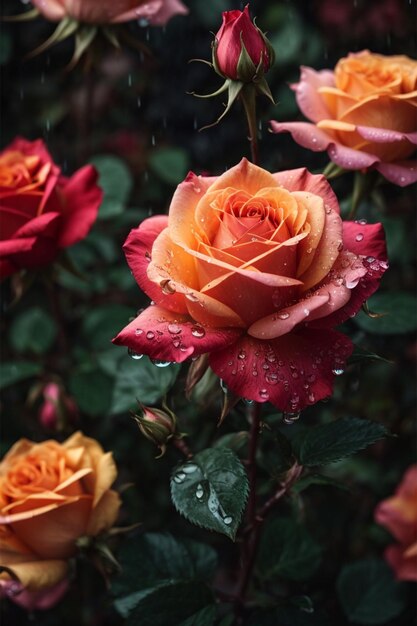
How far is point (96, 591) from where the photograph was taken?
1.36 metres

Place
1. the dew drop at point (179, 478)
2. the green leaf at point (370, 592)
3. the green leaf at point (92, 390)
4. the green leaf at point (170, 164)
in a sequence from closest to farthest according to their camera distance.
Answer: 1. the dew drop at point (179, 478)
2. the green leaf at point (370, 592)
3. the green leaf at point (92, 390)
4. the green leaf at point (170, 164)

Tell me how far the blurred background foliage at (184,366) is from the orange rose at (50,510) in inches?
3.9

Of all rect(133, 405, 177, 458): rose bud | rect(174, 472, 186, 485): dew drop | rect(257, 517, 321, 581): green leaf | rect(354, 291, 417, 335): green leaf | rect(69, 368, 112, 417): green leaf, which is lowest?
rect(257, 517, 321, 581): green leaf

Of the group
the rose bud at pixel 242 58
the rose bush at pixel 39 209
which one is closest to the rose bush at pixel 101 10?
the rose bush at pixel 39 209

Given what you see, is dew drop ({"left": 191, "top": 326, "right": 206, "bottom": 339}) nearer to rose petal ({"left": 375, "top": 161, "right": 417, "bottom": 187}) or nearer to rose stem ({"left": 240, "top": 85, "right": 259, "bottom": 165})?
rose stem ({"left": 240, "top": 85, "right": 259, "bottom": 165})

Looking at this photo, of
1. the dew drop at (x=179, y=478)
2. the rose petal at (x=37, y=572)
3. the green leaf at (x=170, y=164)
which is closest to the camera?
the dew drop at (x=179, y=478)

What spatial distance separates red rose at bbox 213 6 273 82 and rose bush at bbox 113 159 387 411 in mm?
104

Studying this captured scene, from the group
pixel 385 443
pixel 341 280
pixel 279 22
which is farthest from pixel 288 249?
pixel 279 22

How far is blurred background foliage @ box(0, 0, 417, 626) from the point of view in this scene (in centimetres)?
107

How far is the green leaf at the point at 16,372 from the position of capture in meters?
1.29

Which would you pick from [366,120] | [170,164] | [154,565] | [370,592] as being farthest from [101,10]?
[370,592]

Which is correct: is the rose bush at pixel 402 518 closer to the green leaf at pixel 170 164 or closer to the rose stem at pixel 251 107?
the rose stem at pixel 251 107

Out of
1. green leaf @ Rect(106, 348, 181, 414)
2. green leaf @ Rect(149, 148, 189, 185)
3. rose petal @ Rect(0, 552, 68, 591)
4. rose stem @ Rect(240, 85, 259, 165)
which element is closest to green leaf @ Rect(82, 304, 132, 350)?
green leaf @ Rect(106, 348, 181, 414)

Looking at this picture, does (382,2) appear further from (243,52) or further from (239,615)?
(239,615)
